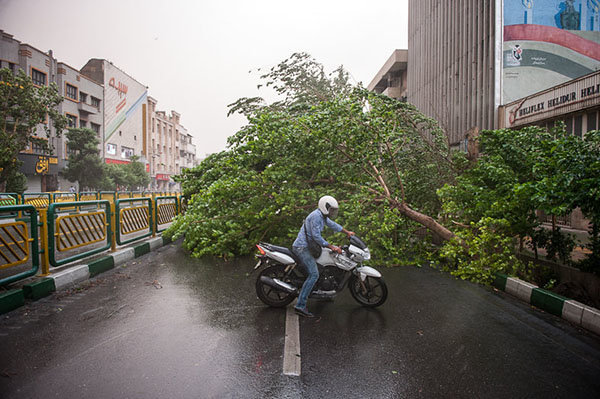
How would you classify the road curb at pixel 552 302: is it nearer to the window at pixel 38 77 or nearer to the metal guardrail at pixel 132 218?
the metal guardrail at pixel 132 218

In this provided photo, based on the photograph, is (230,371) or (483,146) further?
(483,146)

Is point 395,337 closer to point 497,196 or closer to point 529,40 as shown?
point 497,196

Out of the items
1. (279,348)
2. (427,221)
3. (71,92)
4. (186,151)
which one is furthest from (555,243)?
(186,151)

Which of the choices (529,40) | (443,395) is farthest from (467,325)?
(529,40)

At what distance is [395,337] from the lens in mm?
3791

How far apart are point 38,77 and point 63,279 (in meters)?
39.5

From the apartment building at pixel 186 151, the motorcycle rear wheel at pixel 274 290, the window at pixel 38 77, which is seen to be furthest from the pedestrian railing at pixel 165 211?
the apartment building at pixel 186 151

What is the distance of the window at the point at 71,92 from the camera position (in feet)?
129

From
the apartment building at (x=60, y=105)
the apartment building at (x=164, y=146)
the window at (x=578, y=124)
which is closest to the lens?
the window at (x=578, y=124)

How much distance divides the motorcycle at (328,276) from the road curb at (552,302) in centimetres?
220

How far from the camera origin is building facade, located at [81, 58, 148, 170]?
48.4 metres

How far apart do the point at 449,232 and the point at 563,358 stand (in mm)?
3677

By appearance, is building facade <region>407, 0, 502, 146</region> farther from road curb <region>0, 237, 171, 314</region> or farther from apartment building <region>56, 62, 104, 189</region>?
apartment building <region>56, 62, 104, 189</region>

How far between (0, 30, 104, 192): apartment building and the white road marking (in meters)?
28.9
